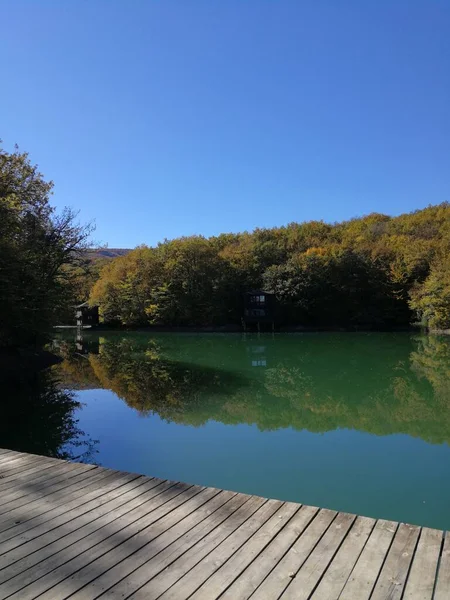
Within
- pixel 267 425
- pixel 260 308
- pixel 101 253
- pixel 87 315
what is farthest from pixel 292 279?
pixel 101 253

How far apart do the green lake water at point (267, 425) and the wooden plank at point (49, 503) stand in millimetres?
1790

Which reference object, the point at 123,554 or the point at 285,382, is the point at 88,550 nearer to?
the point at 123,554

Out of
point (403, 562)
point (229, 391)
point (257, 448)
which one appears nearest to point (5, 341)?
point (229, 391)

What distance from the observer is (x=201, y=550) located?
2.42 m

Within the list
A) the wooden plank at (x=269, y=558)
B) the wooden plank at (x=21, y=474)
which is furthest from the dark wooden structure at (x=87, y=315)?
the wooden plank at (x=269, y=558)

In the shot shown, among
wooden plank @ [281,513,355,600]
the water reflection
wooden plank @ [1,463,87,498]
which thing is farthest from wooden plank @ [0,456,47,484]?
the water reflection

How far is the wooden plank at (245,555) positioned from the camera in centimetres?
207

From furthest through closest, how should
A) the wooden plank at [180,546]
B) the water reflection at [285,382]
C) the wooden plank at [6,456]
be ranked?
the water reflection at [285,382]
the wooden plank at [6,456]
the wooden plank at [180,546]

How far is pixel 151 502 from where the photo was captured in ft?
10.2

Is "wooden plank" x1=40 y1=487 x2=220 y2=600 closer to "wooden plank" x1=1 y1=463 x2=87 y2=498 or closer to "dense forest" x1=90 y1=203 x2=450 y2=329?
"wooden plank" x1=1 y1=463 x2=87 y2=498

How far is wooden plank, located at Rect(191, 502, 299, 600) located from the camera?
207 centimetres

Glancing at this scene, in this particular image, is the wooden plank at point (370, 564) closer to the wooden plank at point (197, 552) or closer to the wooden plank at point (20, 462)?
the wooden plank at point (197, 552)

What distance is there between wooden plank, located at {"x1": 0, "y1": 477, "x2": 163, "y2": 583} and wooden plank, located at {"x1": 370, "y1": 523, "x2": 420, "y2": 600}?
1590 millimetres

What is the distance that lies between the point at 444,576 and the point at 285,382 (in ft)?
34.2
